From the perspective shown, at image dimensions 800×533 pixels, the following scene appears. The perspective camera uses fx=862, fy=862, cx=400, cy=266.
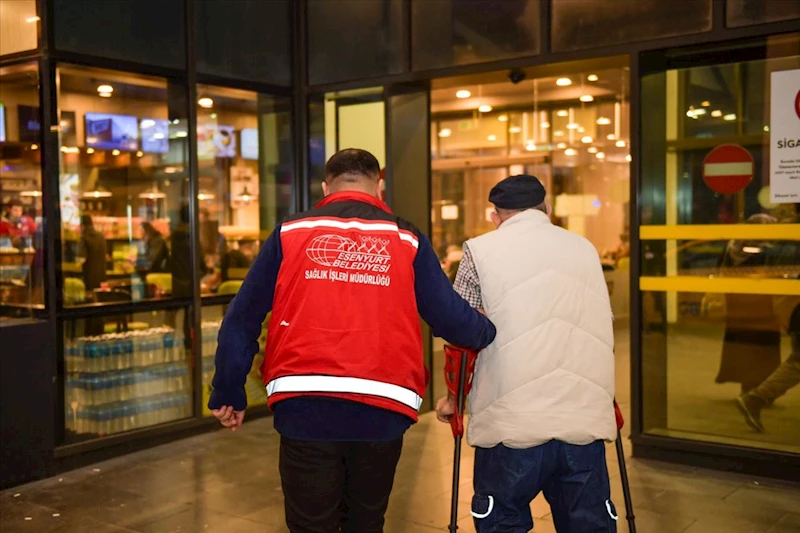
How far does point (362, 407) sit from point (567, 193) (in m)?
16.1

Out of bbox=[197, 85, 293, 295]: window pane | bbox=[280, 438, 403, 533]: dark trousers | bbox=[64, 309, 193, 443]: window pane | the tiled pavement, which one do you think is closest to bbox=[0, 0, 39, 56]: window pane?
bbox=[197, 85, 293, 295]: window pane

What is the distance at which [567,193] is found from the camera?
1862 centimetres

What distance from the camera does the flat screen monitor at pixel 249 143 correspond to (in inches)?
332

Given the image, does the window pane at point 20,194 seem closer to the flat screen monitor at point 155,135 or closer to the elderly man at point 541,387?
the flat screen monitor at point 155,135

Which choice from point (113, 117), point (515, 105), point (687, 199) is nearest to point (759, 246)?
point (687, 199)

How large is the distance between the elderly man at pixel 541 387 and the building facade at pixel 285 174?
3228mm

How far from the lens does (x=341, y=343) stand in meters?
3.04

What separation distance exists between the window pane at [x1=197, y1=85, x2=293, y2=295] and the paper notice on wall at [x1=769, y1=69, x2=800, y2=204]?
4.58 meters

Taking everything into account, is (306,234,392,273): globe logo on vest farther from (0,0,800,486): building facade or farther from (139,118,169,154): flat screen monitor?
(139,118,169,154): flat screen monitor

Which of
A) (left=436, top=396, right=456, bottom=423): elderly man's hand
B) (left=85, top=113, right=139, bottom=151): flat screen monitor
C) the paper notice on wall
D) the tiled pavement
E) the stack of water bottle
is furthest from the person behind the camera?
(left=85, top=113, right=139, bottom=151): flat screen monitor

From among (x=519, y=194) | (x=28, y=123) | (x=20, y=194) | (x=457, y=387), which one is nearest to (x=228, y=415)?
(x=457, y=387)

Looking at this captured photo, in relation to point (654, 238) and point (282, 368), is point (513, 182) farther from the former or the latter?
point (654, 238)

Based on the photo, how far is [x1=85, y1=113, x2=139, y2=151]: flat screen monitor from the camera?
23.3 feet

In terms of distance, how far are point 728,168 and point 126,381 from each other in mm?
5073
